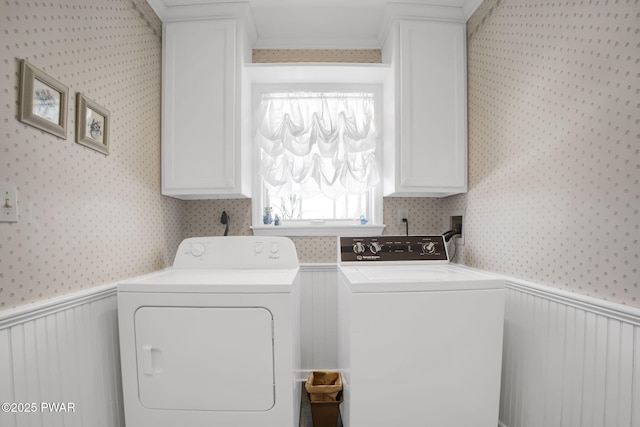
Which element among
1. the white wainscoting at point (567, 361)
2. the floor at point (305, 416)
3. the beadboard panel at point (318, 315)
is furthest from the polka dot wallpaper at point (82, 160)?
the white wainscoting at point (567, 361)

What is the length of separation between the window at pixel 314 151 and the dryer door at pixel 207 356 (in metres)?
1.08

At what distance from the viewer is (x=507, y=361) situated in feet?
5.19

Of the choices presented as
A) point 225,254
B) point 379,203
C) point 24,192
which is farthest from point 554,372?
point 24,192

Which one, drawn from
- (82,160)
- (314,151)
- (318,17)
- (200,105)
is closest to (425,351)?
(314,151)

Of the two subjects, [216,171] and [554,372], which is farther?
[216,171]

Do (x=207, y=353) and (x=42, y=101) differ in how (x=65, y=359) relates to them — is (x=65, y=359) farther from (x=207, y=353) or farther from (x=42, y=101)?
(x=42, y=101)

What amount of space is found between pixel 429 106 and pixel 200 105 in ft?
4.94

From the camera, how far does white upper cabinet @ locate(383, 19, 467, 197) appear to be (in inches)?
76.4

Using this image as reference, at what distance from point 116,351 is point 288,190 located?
144 centimetres

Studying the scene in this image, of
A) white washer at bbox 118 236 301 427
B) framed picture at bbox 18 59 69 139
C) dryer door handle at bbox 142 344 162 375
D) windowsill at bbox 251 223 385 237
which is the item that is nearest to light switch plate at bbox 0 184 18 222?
framed picture at bbox 18 59 69 139

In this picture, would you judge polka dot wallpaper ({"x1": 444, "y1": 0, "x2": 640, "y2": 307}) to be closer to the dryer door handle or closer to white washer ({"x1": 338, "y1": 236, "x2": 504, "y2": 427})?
white washer ({"x1": 338, "y1": 236, "x2": 504, "y2": 427})

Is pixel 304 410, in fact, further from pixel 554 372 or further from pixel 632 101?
pixel 632 101

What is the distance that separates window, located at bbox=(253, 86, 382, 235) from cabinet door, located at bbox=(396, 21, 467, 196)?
1.19 ft

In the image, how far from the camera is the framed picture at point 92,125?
125 centimetres
